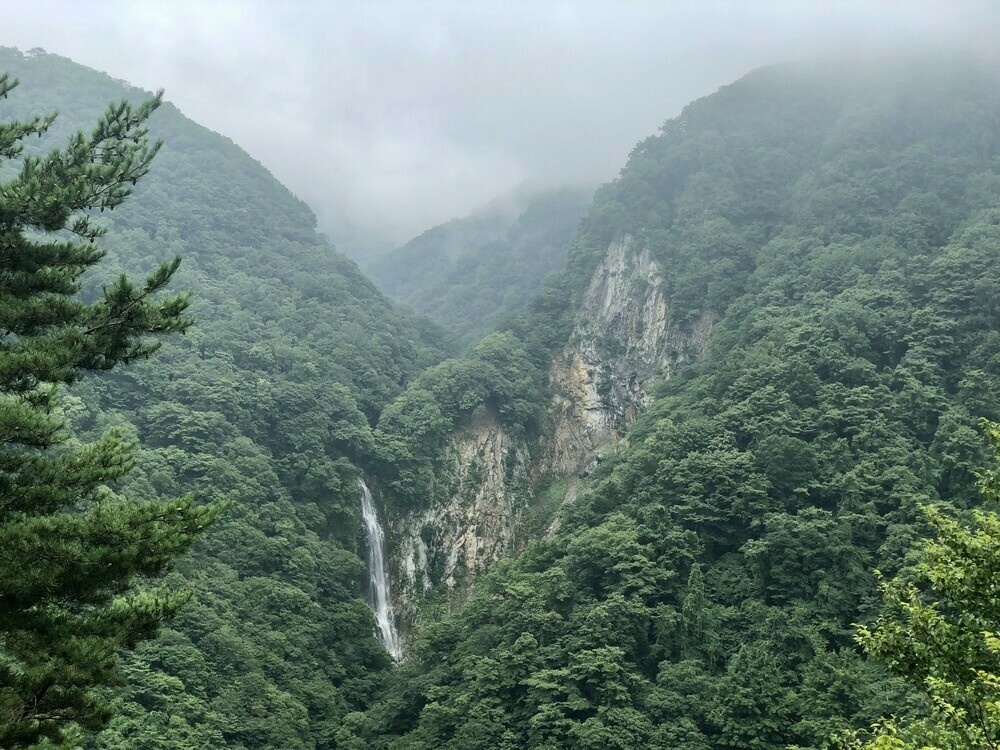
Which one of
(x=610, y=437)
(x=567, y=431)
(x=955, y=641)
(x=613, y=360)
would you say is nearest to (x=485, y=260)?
(x=613, y=360)

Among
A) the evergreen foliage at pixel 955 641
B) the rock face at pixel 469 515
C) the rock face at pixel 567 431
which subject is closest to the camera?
the evergreen foliage at pixel 955 641

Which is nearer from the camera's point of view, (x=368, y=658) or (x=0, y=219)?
(x=0, y=219)

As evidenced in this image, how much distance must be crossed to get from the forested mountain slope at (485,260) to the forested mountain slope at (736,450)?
660 inches

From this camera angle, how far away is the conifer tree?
639 centimetres

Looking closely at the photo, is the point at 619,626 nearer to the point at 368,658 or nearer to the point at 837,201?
the point at 368,658

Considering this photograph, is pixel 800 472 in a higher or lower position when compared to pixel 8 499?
lower

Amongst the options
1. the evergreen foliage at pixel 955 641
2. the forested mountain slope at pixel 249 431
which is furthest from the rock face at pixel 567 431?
the evergreen foliage at pixel 955 641

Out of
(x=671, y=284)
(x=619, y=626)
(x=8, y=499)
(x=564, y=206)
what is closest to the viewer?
(x=8, y=499)

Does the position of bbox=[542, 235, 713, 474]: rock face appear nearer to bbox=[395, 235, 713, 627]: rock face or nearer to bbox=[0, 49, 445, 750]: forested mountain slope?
bbox=[395, 235, 713, 627]: rock face

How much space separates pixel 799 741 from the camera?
1574cm

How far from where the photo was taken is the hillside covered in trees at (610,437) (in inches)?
742

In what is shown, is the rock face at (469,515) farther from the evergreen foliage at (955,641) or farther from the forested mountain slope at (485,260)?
the evergreen foliage at (955,641)

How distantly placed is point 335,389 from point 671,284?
844 inches

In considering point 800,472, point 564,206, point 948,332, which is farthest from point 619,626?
point 564,206
